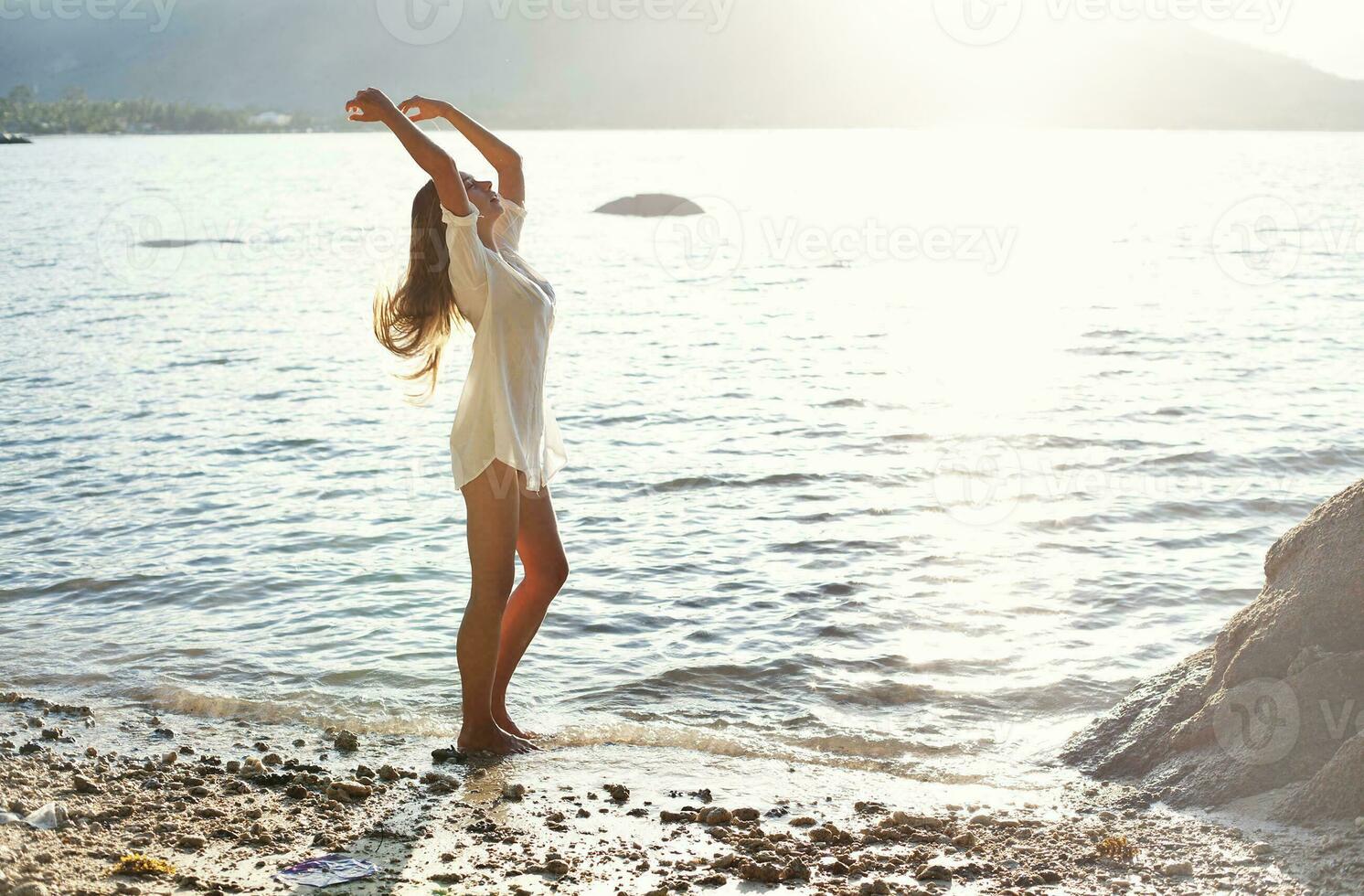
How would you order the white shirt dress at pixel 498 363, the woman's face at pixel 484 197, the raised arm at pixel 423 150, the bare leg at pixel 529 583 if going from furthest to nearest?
the bare leg at pixel 529 583
the woman's face at pixel 484 197
the white shirt dress at pixel 498 363
the raised arm at pixel 423 150

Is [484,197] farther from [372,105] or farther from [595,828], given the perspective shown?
[595,828]

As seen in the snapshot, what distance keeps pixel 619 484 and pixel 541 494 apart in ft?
20.4

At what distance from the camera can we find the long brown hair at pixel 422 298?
4.88 meters

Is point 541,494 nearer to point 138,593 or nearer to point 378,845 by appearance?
point 378,845

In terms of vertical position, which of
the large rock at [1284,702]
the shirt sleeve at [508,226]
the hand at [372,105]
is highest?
the hand at [372,105]

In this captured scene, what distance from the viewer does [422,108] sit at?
16.7 ft

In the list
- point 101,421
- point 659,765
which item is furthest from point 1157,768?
→ point 101,421

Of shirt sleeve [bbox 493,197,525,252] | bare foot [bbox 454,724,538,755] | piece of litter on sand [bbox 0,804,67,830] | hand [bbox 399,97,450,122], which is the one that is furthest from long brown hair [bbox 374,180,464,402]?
piece of litter on sand [bbox 0,804,67,830]

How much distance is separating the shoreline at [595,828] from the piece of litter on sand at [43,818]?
0.13ft

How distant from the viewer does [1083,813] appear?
15.5 feet

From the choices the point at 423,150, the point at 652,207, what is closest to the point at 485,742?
the point at 423,150

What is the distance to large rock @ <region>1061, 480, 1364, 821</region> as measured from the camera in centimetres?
445

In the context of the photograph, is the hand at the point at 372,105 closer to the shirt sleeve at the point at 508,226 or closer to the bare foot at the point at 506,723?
the shirt sleeve at the point at 508,226

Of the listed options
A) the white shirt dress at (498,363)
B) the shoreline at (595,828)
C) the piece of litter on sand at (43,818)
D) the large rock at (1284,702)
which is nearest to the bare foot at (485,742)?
the shoreline at (595,828)
